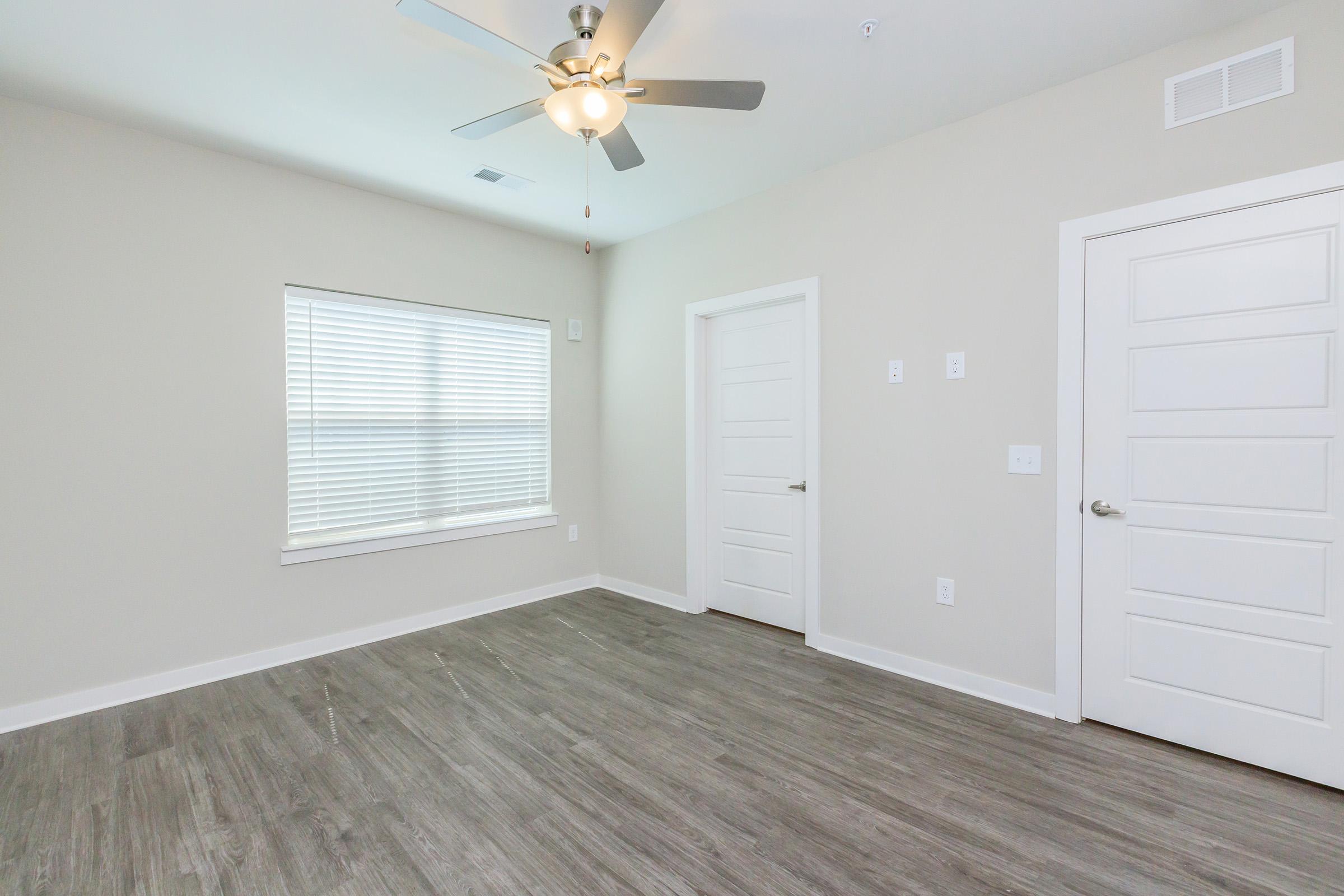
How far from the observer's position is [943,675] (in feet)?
10.1

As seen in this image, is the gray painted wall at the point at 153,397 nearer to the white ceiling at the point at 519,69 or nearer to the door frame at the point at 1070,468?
the white ceiling at the point at 519,69

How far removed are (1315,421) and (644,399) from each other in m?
3.57

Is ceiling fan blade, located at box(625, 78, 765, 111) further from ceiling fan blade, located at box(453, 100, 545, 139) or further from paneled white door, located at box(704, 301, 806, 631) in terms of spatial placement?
paneled white door, located at box(704, 301, 806, 631)

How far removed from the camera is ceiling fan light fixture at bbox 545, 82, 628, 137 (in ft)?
6.72

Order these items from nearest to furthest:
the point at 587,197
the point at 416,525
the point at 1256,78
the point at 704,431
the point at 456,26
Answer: the point at 456,26 < the point at 1256,78 < the point at 587,197 < the point at 416,525 < the point at 704,431

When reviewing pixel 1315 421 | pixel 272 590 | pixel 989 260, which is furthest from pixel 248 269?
pixel 1315 421

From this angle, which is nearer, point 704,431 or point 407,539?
point 407,539

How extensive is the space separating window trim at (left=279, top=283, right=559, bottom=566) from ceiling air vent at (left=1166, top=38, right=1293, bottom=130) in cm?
382

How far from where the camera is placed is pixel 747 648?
3609 millimetres

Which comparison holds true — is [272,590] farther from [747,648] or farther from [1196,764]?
[1196,764]

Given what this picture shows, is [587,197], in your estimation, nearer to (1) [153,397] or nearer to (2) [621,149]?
(2) [621,149]

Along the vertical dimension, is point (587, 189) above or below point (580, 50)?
above

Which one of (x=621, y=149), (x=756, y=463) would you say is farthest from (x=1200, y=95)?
(x=756, y=463)

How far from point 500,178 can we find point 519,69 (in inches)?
43.8
